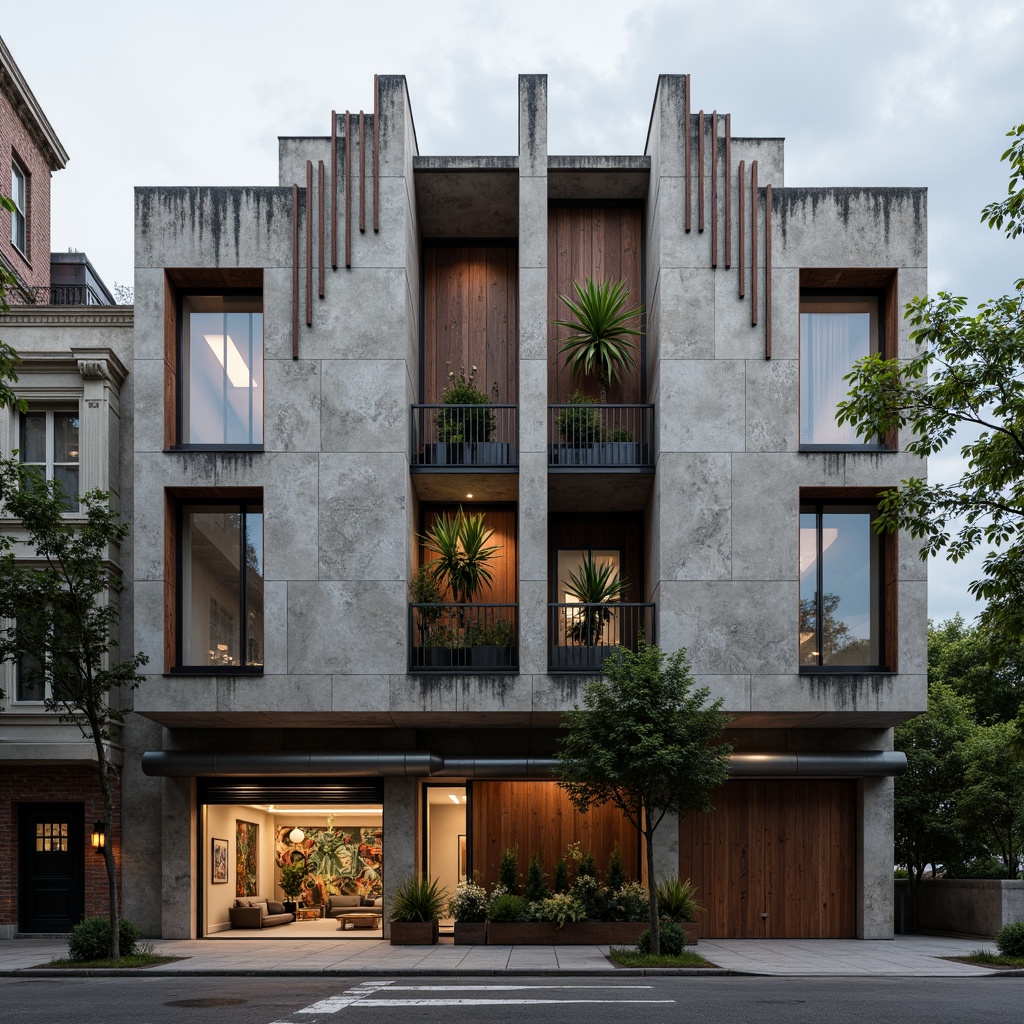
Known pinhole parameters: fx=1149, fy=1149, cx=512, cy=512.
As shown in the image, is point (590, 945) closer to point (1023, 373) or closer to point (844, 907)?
point (844, 907)

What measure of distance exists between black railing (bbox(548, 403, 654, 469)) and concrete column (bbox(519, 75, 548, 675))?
78 centimetres

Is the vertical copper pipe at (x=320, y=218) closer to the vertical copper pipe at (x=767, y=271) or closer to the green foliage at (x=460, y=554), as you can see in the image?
the green foliage at (x=460, y=554)

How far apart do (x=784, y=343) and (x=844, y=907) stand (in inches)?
445

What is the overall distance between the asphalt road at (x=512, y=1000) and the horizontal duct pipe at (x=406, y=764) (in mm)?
5663

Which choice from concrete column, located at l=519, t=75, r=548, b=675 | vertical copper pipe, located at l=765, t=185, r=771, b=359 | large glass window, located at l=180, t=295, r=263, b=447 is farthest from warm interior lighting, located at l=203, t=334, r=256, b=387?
vertical copper pipe, located at l=765, t=185, r=771, b=359

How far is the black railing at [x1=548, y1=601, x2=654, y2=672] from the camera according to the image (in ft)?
72.4

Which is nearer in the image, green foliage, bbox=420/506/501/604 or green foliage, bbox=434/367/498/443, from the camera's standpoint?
green foliage, bbox=420/506/501/604

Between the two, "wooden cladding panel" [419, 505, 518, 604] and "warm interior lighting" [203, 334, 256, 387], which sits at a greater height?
"warm interior lighting" [203, 334, 256, 387]

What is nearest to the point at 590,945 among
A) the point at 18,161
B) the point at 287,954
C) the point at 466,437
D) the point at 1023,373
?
the point at 287,954

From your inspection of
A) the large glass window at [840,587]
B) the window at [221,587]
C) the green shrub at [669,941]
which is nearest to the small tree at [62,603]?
the window at [221,587]

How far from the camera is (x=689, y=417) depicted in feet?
71.6

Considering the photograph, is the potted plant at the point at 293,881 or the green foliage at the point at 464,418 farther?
the potted plant at the point at 293,881

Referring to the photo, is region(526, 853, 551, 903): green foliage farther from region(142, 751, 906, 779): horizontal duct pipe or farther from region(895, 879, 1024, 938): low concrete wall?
region(895, 879, 1024, 938): low concrete wall

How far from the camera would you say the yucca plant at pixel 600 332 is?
23.2 m
